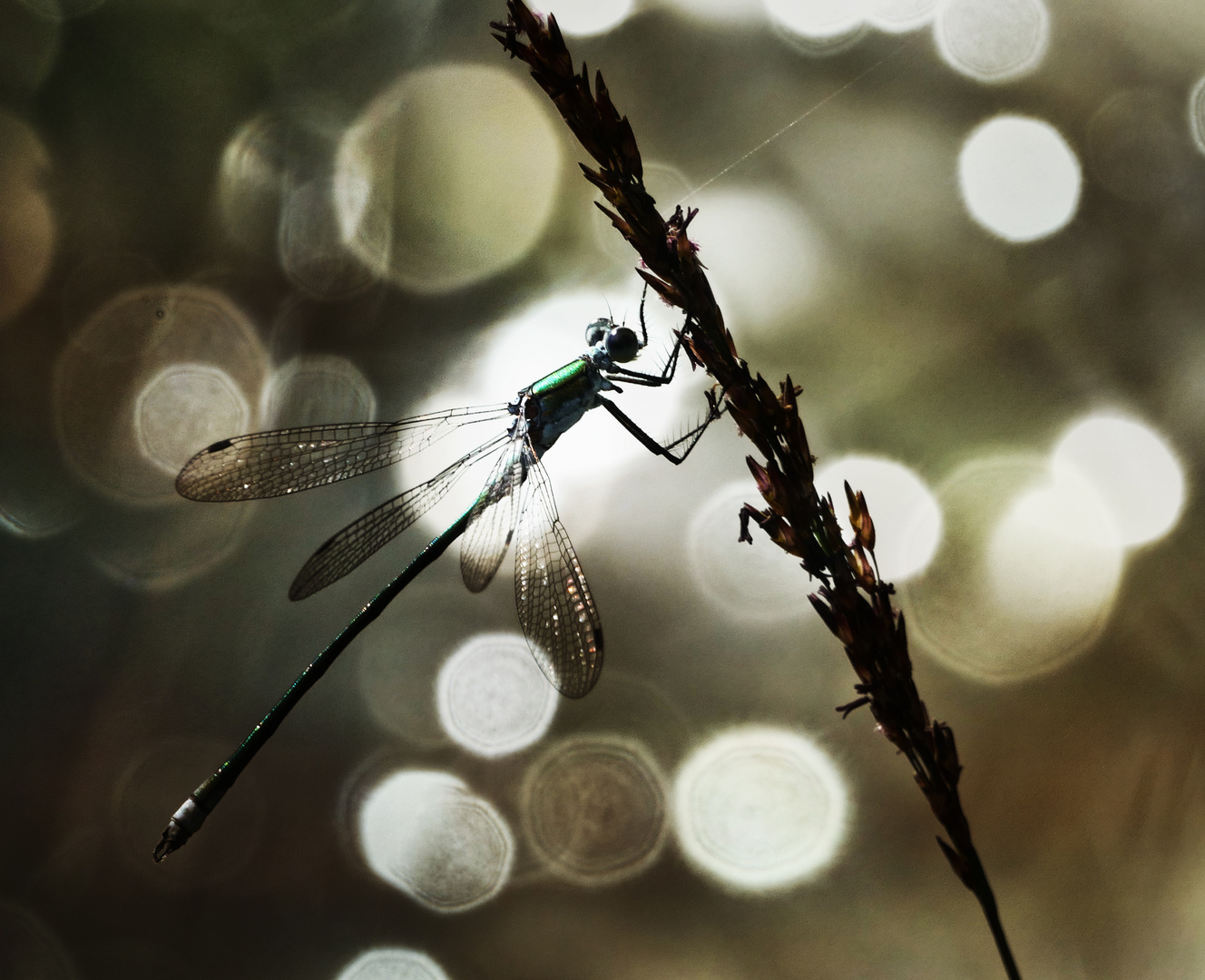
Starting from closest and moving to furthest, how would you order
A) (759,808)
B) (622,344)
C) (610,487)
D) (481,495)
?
(622,344), (481,495), (759,808), (610,487)

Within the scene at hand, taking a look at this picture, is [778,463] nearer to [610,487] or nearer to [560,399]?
[560,399]

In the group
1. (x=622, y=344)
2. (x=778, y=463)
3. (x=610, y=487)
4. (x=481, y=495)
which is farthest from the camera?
(x=610, y=487)

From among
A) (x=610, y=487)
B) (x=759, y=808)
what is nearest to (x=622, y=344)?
(x=610, y=487)

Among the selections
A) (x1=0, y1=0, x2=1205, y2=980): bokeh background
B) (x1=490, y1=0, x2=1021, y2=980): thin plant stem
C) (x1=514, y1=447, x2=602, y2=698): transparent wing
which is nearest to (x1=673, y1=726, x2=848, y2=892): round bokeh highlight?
(x1=0, y1=0, x2=1205, y2=980): bokeh background

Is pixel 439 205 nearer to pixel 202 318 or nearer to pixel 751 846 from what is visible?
pixel 202 318

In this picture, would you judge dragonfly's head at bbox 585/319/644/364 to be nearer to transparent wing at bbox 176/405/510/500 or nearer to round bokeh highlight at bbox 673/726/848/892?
transparent wing at bbox 176/405/510/500

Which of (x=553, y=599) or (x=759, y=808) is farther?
(x=759, y=808)

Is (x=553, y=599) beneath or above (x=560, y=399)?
beneath
